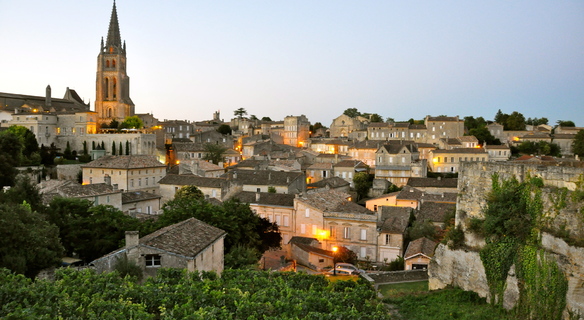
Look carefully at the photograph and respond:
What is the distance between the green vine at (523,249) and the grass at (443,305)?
756 mm

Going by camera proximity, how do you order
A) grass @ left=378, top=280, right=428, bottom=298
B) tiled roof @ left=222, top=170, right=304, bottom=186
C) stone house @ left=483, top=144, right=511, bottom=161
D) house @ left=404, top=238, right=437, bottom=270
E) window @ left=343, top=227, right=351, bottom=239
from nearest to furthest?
1. grass @ left=378, top=280, right=428, bottom=298
2. house @ left=404, top=238, right=437, bottom=270
3. window @ left=343, top=227, right=351, bottom=239
4. tiled roof @ left=222, top=170, right=304, bottom=186
5. stone house @ left=483, top=144, right=511, bottom=161

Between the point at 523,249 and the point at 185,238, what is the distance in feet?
44.1

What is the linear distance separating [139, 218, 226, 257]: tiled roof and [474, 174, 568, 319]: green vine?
11647 millimetres

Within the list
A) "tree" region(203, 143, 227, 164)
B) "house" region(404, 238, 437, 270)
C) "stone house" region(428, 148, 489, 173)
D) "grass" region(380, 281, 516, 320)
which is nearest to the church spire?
"tree" region(203, 143, 227, 164)

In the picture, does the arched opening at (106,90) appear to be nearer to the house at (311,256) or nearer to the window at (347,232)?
the window at (347,232)

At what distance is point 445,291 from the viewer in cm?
1984

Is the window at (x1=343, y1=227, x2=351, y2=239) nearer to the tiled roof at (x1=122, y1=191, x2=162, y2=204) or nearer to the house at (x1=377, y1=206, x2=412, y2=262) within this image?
the house at (x1=377, y1=206, x2=412, y2=262)

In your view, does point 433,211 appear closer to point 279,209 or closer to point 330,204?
point 330,204

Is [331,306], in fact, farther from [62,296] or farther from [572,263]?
[572,263]

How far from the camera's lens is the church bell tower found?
90312 millimetres

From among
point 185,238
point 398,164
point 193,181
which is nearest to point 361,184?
point 398,164

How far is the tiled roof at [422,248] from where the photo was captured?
29.9 m

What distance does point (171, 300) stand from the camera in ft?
39.7

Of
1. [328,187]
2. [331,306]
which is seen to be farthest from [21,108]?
[331,306]
